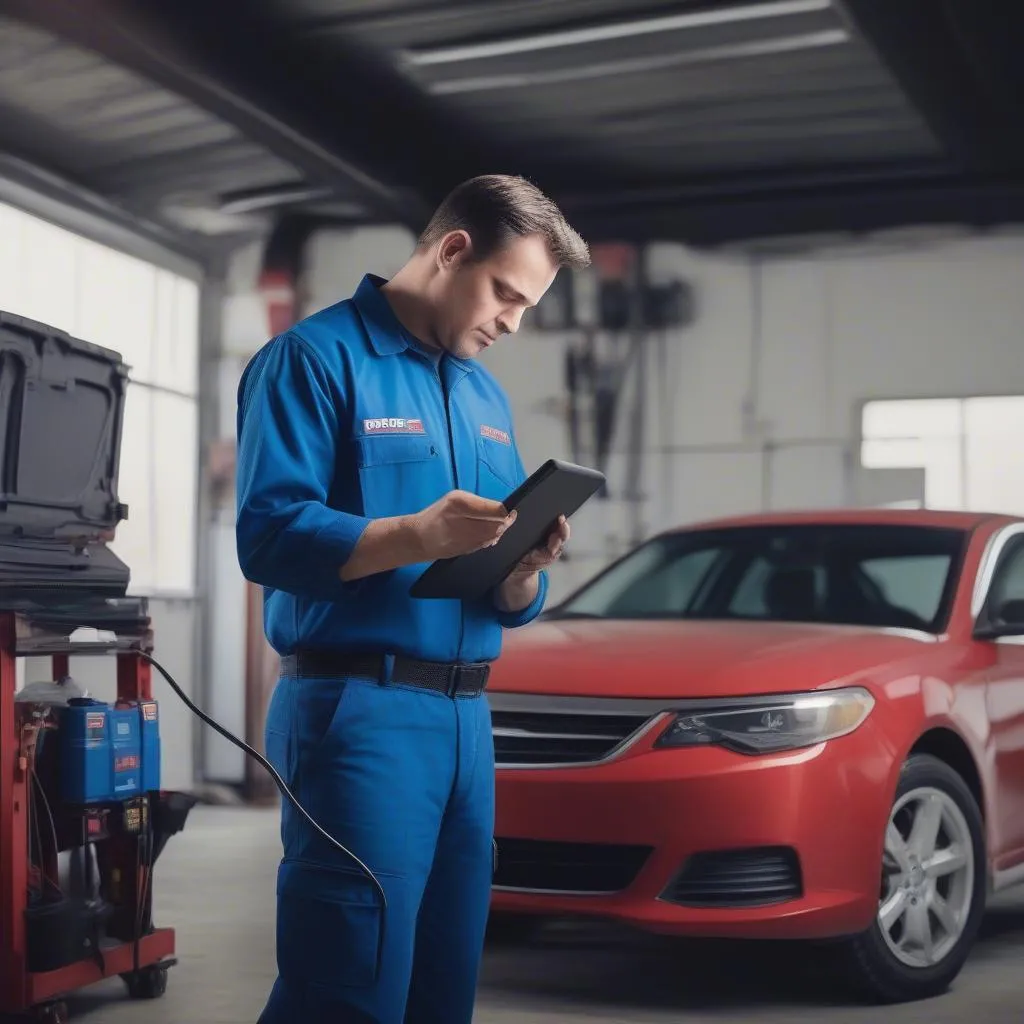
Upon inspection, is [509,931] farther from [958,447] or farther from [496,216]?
[958,447]

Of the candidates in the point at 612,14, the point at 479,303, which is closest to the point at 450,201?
the point at 479,303

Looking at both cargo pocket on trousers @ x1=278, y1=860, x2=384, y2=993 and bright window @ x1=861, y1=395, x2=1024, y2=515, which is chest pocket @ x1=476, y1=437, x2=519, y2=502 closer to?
cargo pocket on trousers @ x1=278, y1=860, x2=384, y2=993

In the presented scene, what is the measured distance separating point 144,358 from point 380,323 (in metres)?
6.91

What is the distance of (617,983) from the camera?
175 inches

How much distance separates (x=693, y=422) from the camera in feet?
32.6

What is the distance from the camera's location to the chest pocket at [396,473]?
7.05ft

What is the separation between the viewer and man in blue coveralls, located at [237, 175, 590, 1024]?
2.06m

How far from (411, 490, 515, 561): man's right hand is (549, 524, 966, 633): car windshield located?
118 inches

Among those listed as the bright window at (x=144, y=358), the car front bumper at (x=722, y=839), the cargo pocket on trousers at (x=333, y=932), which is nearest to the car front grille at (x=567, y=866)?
the car front bumper at (x=722, y=839)

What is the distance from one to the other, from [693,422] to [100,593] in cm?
600

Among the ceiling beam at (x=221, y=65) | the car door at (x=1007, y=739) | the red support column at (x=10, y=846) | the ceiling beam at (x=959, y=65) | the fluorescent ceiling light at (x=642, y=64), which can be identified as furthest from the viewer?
the fluorescent ceiling light at (x=642, y=64)

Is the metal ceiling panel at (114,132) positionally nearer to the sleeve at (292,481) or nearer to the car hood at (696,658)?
the car hood at (696,658)

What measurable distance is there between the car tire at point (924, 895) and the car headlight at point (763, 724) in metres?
0.29

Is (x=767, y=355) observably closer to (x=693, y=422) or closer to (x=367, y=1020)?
(x=693, y=422)
